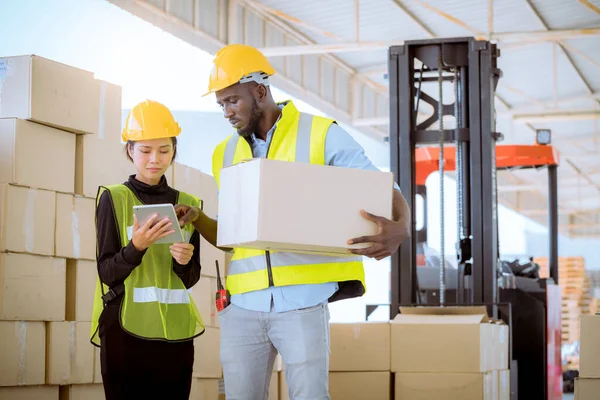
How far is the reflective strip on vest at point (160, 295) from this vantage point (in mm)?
3217

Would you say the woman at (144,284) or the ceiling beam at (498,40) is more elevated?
the ceiling beam at (498,40)

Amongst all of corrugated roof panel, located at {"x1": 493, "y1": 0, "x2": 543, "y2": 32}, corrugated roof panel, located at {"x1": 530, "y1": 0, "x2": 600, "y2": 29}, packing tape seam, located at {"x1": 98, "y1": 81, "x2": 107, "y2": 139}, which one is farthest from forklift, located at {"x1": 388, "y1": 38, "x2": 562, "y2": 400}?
corrugated roof panel, located at {"x1": 530, "y1": 0, "x2": 600, "y2": 29}

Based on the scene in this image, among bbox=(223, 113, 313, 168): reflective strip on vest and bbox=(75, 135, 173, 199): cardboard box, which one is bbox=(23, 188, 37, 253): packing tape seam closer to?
bbox=(75, 135, 173, 199): cardboard box

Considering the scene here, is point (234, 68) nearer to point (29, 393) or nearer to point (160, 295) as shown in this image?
point (160, 295)

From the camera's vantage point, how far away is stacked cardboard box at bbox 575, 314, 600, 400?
15.5ft

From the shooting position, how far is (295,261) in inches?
118

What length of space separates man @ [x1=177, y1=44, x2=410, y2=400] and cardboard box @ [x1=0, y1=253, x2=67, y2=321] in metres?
1.48

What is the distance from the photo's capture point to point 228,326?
10.0 feet

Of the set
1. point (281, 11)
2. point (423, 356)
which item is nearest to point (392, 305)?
point (423, 356)

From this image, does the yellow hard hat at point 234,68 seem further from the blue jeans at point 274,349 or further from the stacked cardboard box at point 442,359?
the stacked cardboard box at point 442,359

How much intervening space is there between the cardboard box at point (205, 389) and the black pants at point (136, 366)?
7.58ft

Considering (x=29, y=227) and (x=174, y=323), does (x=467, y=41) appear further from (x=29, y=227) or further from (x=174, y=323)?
(x=174, y=323)

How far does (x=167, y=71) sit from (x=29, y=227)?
28.7 feet

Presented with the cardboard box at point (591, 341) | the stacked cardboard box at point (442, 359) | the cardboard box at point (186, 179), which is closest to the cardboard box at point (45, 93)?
the cardboard box at point (186, 179)
